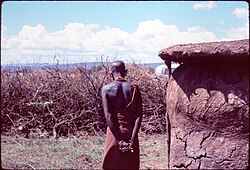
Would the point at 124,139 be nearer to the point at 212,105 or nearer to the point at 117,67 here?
the point at 117,67

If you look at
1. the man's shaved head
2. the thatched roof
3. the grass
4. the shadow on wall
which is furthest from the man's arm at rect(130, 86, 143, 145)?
the grass

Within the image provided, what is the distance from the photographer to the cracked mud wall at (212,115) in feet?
10.2

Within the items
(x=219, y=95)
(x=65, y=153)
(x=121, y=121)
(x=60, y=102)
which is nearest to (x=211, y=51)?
(x=219, y=95)

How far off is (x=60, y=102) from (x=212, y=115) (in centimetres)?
664

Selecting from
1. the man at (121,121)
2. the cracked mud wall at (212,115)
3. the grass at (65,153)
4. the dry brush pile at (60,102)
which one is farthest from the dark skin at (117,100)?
the dry brush pile at (60,102)

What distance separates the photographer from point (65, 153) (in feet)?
23.9

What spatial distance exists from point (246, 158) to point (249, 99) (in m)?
0.54

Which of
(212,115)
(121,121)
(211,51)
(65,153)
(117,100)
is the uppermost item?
(211,51)

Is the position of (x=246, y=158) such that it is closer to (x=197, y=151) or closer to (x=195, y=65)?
(x=197, y=151)

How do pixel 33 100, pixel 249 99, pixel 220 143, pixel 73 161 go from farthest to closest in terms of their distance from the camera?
pixel 33 100, pixel 73 161, pixel 220 143, pixel 249 99

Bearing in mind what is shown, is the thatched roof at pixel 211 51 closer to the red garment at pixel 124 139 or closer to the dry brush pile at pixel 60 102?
the red garment at pixel 124 139

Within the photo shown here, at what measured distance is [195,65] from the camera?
11.2ft

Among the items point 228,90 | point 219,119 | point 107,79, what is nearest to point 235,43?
point 228,90

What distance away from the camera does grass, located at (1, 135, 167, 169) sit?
20.9ft
